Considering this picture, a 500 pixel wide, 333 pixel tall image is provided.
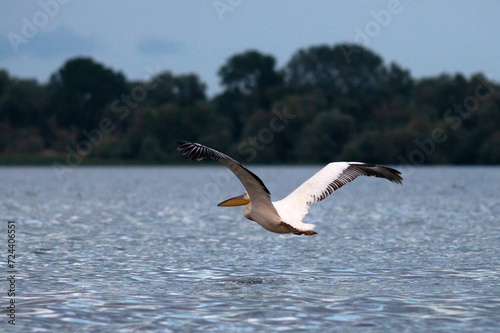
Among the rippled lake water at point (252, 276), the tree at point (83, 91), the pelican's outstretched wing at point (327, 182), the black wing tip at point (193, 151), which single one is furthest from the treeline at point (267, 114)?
the black wing tip at point (193, 151)

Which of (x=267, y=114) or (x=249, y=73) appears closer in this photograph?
(x=267, y=114)

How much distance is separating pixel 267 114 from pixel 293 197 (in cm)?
9300

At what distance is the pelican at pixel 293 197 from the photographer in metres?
11.1

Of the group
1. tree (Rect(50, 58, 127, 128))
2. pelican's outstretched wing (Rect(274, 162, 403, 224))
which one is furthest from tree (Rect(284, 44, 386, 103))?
pelican's outstretched wing (Rect(274, 162, 403, 224))

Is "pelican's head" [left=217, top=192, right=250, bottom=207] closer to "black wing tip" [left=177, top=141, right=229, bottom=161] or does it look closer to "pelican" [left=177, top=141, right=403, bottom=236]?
"pelican" [left=177, top=141, right=403, bottom=236]

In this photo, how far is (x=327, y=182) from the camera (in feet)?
41.7

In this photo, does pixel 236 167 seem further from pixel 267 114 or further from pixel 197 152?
pixel 267 114

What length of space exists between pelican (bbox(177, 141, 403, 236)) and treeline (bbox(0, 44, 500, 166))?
77.2 m

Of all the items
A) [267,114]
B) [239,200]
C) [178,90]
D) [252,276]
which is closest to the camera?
[239,200]

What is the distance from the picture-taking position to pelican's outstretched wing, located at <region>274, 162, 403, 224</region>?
12.4 m

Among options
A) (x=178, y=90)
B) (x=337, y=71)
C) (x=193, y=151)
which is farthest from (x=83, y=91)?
(x=193, y=151)

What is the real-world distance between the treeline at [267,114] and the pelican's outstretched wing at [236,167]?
7886 centimetres

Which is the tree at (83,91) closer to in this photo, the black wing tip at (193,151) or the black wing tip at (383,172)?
the black wing tip at (383,172)

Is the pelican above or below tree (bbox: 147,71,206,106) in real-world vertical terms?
below
